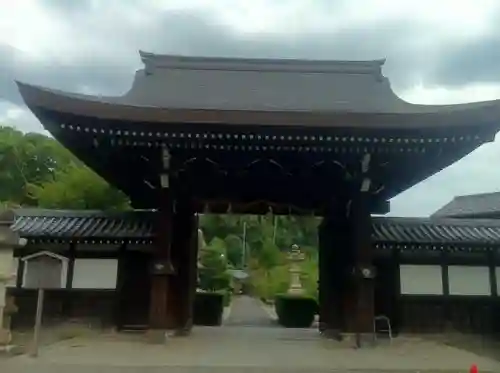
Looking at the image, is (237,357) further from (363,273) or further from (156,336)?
(363,273)

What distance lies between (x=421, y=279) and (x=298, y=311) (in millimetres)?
7558

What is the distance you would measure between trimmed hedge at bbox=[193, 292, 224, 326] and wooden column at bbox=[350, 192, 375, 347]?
30.0ft

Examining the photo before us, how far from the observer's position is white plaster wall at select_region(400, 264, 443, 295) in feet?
38.5

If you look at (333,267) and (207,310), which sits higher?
(333,267)

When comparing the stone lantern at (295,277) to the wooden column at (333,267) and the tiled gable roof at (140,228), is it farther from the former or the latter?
the tiled gable roof at (140,228)

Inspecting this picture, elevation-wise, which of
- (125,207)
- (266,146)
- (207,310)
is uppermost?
(125,207)

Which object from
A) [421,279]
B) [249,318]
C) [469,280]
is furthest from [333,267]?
[249,318]

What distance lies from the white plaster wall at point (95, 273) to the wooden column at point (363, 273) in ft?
17.3

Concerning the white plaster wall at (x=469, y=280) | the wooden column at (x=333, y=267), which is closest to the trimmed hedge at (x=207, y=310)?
the wooden column at (x=333, y=267)

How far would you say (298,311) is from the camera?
18.7 meters

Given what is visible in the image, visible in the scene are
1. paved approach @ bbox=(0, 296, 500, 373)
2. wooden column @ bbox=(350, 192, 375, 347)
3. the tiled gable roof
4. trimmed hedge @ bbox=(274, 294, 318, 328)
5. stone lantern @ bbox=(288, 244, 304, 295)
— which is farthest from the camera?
stone lantern @ bbox=(288, 244, 304, 295)

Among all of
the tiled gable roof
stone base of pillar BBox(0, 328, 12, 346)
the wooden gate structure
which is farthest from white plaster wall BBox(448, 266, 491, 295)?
stone base of pillar BBox(0, 328, 12, 346)

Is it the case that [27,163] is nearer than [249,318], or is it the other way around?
[249,318]

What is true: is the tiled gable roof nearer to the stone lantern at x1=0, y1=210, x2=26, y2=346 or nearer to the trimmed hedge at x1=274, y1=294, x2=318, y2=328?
the stone lantern at x1=0, y1=210, x2=26, y2=346
